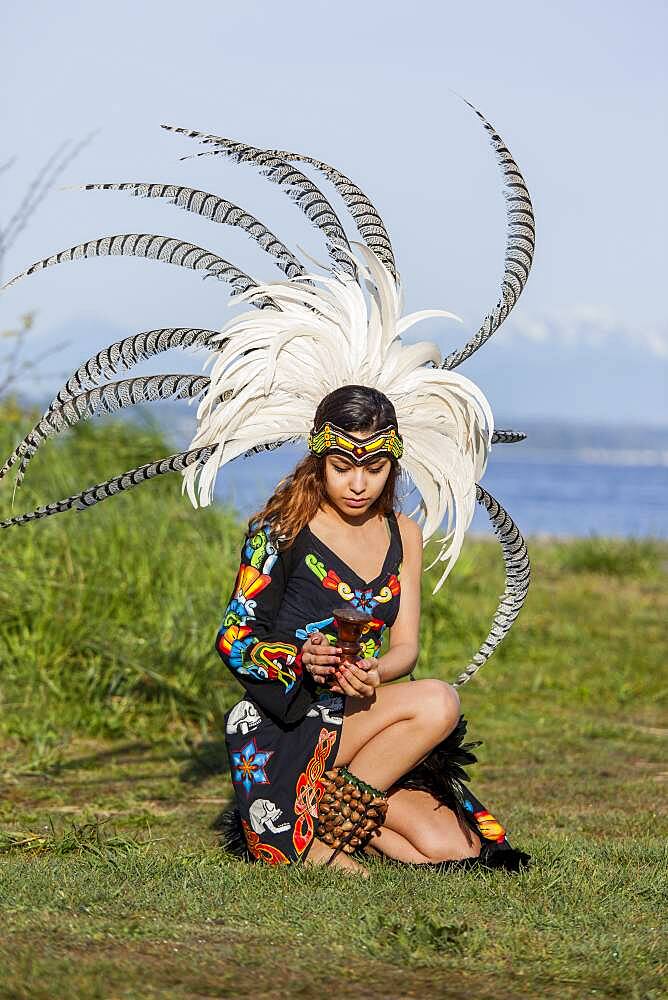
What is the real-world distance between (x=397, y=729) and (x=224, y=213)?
1746 millimetres

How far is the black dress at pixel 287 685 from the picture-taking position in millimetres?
4090

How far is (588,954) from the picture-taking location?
3.31 m

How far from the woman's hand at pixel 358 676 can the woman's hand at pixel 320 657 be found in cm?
Result: 3

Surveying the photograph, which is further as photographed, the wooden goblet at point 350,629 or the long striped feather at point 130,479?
the long striped feather at point 130,479

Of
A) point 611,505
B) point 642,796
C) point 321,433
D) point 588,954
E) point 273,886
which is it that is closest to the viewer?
point 588,954

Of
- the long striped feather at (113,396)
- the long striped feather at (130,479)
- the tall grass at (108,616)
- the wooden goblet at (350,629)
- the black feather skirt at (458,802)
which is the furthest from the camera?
the tall grass at (108,616)

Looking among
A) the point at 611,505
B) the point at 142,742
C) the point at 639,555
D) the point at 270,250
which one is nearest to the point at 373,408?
the point at 270,250

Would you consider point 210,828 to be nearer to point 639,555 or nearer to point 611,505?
point 639,555

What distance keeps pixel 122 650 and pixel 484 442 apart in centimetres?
327

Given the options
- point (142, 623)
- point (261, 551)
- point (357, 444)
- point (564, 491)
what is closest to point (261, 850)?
point (261, 551)

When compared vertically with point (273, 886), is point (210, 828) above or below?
below

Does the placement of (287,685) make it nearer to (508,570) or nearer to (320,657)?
(320,657)

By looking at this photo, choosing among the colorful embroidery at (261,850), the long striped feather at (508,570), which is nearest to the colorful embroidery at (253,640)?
the colorful embroidery at (261,850)

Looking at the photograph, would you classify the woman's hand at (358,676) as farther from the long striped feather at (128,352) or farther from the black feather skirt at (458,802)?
the long striped feather at (128,352)
